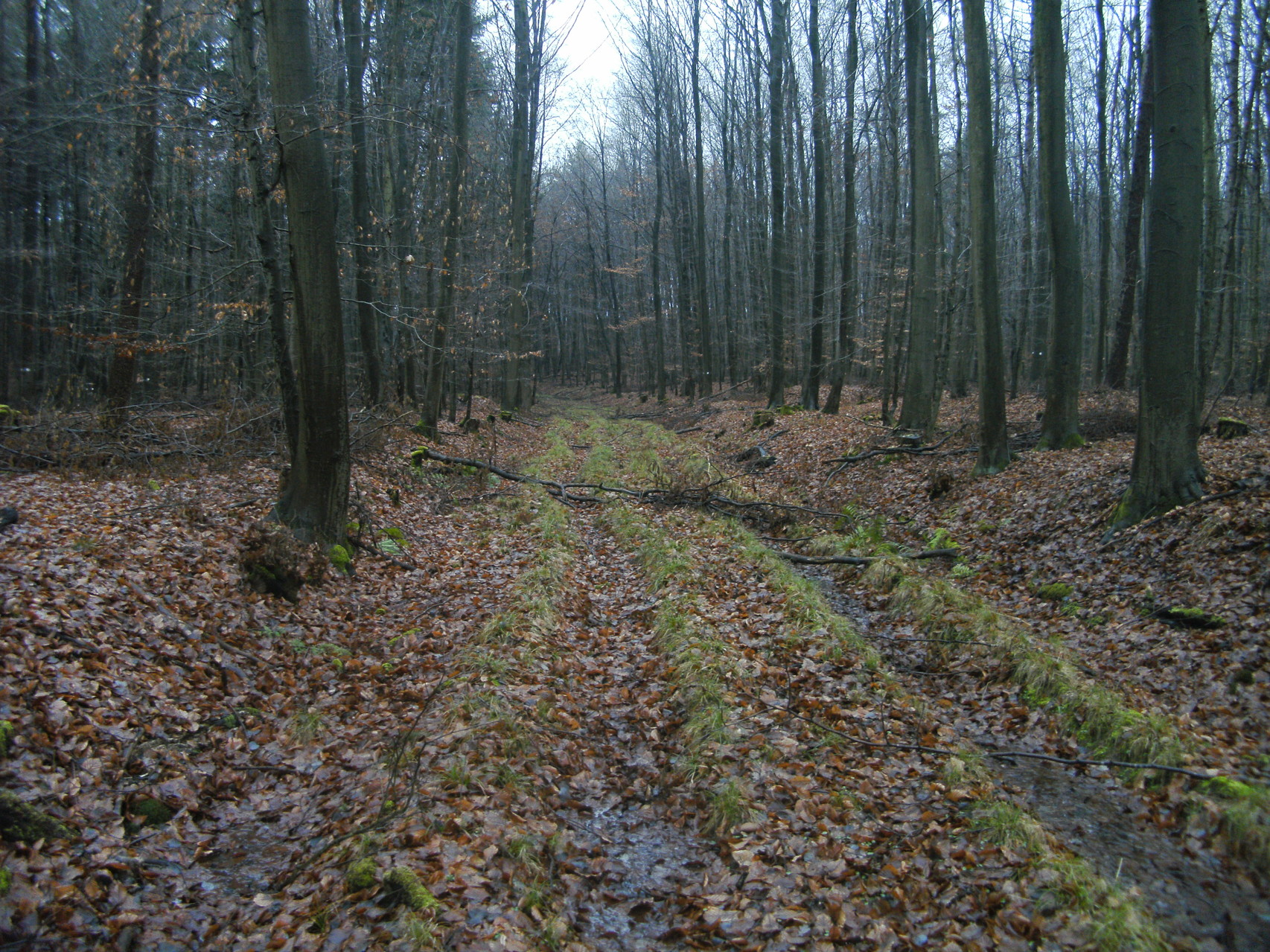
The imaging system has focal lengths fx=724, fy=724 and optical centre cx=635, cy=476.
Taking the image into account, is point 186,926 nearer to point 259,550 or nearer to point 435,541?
point 259,550

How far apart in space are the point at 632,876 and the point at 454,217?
15163mm

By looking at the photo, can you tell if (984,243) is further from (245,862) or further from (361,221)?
(361,221)

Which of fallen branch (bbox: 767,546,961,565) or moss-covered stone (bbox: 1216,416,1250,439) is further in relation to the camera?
moss-covered stone (bbox: 1216,416,1250,439)

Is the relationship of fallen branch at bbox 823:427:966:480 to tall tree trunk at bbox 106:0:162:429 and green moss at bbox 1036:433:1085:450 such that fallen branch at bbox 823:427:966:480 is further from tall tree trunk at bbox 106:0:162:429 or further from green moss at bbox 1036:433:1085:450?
tall tree trunk at bbox 106:0:162:429

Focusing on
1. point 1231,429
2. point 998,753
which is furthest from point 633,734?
point 1231,429

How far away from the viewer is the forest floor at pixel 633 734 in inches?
148

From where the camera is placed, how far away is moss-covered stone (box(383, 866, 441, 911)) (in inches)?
144

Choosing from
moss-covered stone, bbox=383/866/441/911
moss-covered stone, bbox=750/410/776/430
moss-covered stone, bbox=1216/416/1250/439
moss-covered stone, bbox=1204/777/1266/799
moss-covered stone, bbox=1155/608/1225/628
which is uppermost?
moss-covered stone, bbox=750/410/776/430

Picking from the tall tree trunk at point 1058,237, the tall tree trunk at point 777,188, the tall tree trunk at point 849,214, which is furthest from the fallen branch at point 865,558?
the tall tree trunk at point 777,188

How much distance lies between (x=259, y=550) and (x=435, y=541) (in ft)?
11.0

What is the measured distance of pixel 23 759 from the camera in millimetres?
4090

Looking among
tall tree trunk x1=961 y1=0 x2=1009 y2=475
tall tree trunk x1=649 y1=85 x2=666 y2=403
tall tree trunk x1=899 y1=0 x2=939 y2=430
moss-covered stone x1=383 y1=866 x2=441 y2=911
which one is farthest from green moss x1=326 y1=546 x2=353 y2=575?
tall tree trunk x1=649 y1=85 x2=666 y2=403

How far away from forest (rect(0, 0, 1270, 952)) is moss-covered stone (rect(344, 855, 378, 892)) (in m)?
0.03

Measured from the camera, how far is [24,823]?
145 inches
